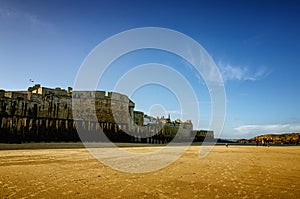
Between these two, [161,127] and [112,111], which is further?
[161,127]

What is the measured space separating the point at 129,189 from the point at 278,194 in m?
3.20

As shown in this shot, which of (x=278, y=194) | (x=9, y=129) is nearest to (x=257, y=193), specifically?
(x=278, y=194)

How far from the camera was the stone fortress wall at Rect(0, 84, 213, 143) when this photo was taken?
2067 cm

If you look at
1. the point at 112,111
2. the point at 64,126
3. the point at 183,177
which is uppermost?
the point at 112,111

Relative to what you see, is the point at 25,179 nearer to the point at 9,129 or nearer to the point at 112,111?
the point at 9,129

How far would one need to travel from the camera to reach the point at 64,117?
28609mm

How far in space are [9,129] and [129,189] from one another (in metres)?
19.7

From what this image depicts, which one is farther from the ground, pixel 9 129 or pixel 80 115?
pixel 80 115

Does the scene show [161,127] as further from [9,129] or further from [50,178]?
[50,178]

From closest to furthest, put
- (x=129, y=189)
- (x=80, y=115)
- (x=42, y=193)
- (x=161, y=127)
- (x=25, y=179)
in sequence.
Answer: (x=42, y=193), (x=129, y=189), (x=25, y=179), (x=80, y=115), (x=161, y=127)

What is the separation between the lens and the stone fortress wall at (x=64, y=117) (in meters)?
20.7

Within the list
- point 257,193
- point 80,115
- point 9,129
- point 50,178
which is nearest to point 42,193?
point 50,178

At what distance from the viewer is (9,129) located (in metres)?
19.8

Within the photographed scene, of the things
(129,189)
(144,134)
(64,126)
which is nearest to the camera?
(129,189)
